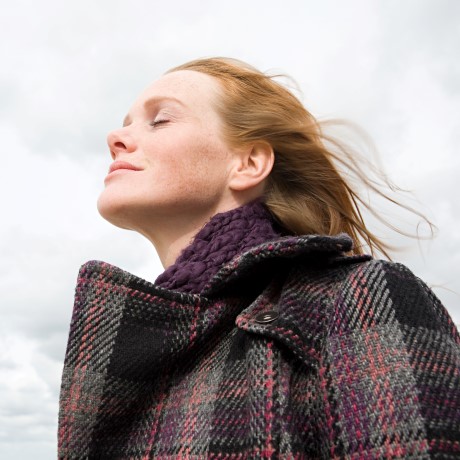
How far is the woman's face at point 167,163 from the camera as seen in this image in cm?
241

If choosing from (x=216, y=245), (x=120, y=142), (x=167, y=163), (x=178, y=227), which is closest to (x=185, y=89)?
(x=120, y=142)

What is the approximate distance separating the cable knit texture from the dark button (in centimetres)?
41

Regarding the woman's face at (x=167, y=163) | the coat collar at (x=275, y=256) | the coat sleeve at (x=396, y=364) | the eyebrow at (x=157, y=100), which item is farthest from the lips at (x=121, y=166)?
the coat sleeve at (x=396, y=364)

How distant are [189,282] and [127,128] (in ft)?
3.15

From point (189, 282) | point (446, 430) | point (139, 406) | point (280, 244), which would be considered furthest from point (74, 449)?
point (446, 430)

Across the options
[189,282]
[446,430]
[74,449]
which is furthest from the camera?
[189,282]

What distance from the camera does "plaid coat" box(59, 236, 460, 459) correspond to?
1431 millimetres

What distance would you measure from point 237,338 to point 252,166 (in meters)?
1.15

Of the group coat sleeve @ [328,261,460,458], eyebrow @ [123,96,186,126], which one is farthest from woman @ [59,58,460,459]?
eyebrow @ [123,96,186,126]

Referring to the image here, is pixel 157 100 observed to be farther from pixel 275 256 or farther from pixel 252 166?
pixel 275 256

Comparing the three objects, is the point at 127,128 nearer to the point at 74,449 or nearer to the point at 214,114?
the point at 214,114

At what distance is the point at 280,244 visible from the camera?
1.81 meters

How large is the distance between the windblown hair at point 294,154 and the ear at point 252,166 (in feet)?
0.15

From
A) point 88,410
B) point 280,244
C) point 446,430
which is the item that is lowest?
point 446,430
